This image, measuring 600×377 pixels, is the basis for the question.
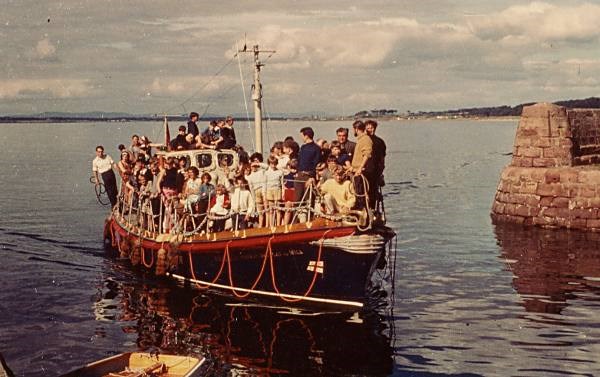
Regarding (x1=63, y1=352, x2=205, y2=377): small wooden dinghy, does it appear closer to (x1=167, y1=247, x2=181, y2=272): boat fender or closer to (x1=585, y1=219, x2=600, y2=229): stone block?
(x1=167, y1=247, x2=181, y2=272): boat fender

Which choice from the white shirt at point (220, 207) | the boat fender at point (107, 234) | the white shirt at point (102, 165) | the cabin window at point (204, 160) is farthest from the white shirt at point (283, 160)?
the boat fender at point (107, 234)

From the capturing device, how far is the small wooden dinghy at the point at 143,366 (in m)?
12.1

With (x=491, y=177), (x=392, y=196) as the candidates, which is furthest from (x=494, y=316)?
(x=491, y=177)

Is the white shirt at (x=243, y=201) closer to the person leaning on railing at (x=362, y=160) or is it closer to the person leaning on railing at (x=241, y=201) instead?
the person leaning on railing at (x=241, y=201)

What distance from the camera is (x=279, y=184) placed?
17.6 m

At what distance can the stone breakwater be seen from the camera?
3027cm

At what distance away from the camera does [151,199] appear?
70.2 feet

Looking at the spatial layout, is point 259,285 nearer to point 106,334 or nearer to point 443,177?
point 106,334

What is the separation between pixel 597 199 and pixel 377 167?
16050 millimetres

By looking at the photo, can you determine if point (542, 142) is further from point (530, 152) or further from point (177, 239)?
point (177, 239)

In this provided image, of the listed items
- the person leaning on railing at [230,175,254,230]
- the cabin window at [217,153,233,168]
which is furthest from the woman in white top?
the cabin window at [217,153,233,168]

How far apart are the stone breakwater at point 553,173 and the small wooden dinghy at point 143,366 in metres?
21.4

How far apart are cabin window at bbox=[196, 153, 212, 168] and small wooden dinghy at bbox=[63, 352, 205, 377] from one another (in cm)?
1037

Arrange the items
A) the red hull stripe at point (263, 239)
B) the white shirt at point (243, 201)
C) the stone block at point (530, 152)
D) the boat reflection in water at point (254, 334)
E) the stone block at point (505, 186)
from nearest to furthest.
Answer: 1. the boat reflection in water at point (254, 334)
2. the red hull stripe at point (263, 239)
3. the white shirt at point (243, 201)
4. the stone block at point (530, 152)
5. the stone block at point (505, 186)
